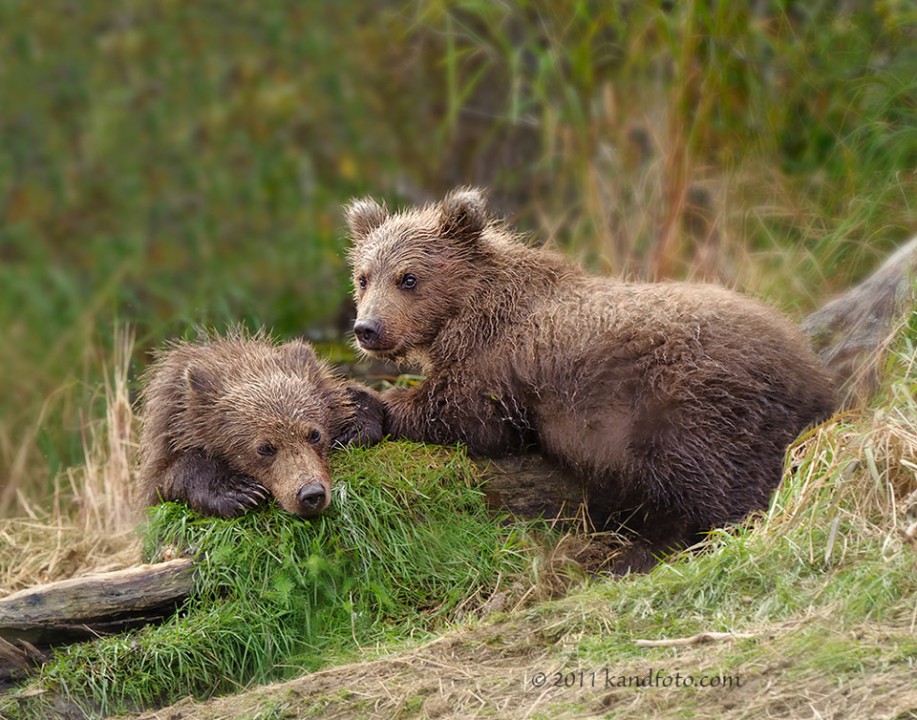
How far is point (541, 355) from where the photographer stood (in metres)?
6.66

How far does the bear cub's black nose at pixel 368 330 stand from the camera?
22.3 feet

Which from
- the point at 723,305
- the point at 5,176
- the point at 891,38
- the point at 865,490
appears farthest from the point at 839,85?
the point at 5,176

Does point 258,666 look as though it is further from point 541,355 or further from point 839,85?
point 839,85

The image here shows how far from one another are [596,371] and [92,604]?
2.60 m

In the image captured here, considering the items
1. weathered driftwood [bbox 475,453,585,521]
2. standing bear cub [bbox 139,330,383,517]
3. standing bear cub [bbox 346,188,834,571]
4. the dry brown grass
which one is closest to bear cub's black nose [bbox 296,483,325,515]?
standing bear cub [bbox 139,330,383,517]

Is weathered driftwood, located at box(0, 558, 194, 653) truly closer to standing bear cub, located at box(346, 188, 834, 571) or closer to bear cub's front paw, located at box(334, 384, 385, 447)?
bear cub's front paw, located at box(334, 384, 385, 447)

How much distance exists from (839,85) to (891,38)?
50 cm

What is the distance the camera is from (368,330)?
682cm

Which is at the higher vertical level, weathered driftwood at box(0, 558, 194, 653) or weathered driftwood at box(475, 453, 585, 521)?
weathered driftwood at box(475, 453, 585, 521)

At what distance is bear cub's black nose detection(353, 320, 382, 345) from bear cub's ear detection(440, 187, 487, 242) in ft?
2.26

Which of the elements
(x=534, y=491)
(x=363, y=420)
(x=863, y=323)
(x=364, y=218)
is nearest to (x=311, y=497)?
(x=363, y=420)

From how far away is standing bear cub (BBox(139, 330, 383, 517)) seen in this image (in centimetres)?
625

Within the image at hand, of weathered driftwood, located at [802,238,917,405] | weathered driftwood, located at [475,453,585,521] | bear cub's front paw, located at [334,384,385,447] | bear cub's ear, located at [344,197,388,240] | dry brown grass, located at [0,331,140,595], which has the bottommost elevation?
dry brown grass, located at [0,331,140,595]

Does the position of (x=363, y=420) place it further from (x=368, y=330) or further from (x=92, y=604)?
(x=92, y=604)
